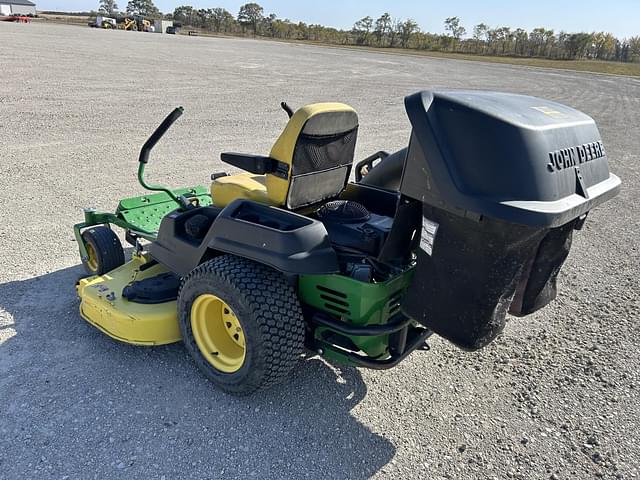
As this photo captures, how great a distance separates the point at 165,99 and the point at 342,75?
911cm

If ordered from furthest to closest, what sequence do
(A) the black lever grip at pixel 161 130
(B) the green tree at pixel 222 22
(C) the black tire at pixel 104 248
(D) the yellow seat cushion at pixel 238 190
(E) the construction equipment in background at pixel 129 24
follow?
(B) the green tree at pixel 222 22, (E) the construction equipment in background at pixel 129 24, (C) the black tire at pixel 104 248, (A) the black lever grip at pixel 161 130, (D) the yellow seat cushion at pixel 238 190

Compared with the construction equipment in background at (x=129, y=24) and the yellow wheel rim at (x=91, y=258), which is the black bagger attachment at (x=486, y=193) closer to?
the yellow wheel rim at (x=91, y=258)

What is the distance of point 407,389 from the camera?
8.95 feet

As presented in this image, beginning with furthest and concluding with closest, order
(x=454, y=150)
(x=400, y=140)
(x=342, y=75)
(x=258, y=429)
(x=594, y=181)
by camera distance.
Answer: (x=342, y=75)
(x=400, y=140)
(x=258, y=429)
(x=594, y=181)
(x=454, y=150)

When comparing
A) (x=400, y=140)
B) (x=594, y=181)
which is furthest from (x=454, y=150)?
(x=400, y=140)

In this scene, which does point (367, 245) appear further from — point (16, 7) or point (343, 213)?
point (16, 7)

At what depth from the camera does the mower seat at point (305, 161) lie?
255 cm

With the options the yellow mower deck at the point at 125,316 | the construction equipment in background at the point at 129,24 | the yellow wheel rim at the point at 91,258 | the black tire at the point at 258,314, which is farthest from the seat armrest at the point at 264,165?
the construction equipment in background at the point at 129,24

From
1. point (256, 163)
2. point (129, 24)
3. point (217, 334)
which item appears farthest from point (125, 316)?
point (129, 24)

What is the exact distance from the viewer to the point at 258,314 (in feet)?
7.60

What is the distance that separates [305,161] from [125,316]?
127 centimetres

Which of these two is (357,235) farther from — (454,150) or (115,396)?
(115,396)

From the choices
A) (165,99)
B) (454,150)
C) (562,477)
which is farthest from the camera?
(165,99)

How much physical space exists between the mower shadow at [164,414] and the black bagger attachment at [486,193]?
737 mm
